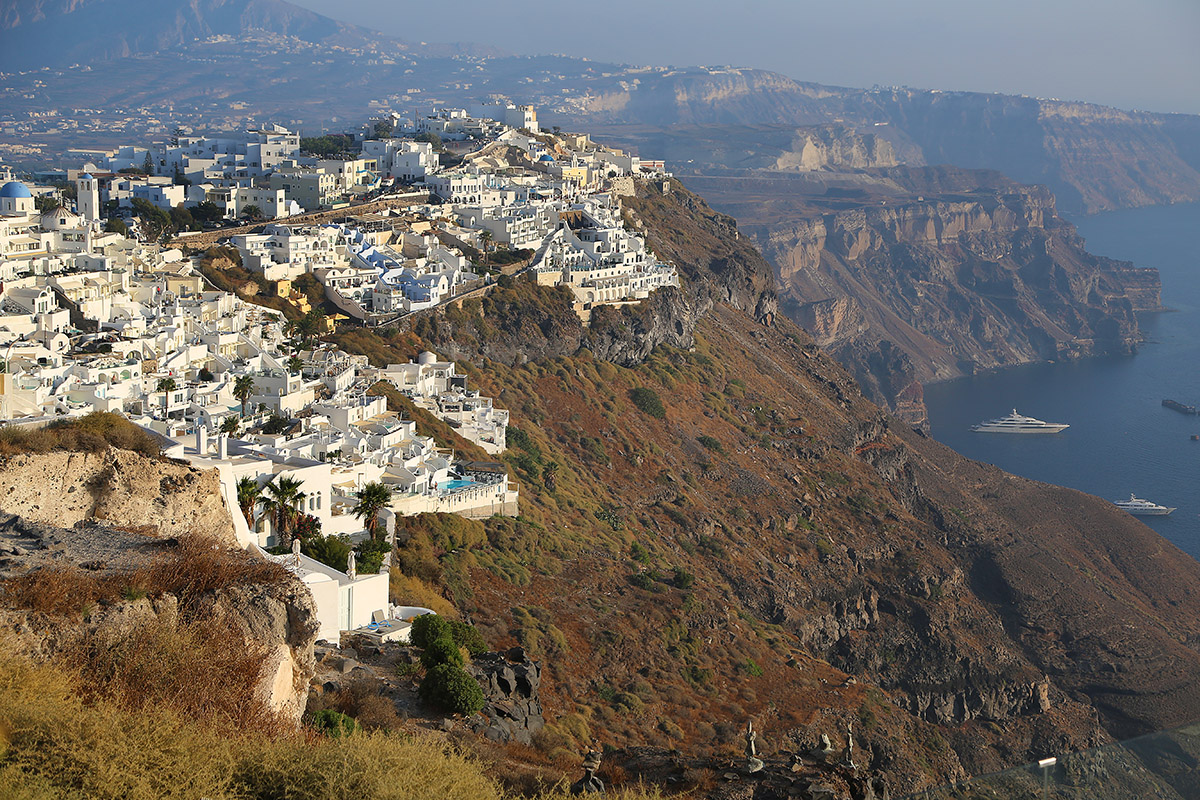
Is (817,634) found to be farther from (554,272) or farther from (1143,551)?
(1143,551)

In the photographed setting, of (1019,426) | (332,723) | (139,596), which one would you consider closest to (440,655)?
(332,723)

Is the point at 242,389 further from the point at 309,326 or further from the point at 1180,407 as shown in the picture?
the point at 1180,407

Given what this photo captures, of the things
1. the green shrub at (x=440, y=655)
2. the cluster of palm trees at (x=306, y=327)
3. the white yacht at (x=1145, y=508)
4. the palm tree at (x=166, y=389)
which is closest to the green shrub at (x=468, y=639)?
the green shrub at (x=440, y=655)

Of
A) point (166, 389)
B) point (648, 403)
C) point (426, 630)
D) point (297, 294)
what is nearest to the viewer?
point (426, 630)

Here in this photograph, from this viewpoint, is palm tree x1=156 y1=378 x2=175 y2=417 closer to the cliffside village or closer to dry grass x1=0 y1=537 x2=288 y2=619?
the cliffside village

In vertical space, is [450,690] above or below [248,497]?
below

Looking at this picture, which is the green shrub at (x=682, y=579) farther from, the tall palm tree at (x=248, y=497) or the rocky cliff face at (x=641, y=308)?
the tall palm tree at (x=248, y=497)
